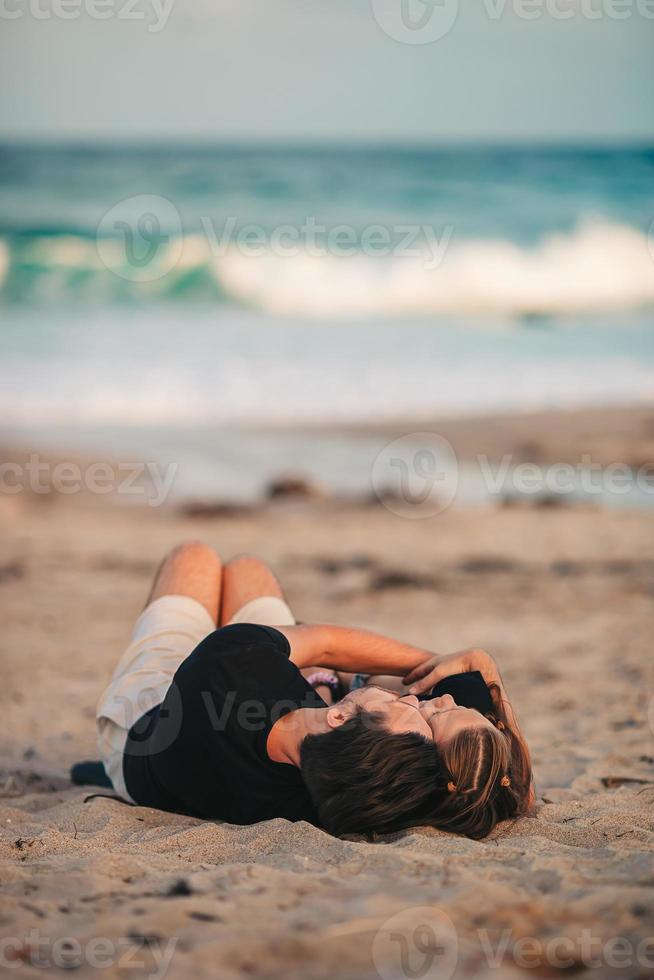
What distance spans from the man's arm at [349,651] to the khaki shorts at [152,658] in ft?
0.94

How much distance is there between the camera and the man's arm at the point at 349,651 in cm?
269

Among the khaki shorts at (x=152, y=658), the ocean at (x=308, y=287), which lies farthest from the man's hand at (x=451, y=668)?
the ocean at (x=308, y=287)

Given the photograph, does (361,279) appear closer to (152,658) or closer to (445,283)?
(445,283)

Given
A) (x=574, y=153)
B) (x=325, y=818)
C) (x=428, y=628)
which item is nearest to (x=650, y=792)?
(x=325, y=818)

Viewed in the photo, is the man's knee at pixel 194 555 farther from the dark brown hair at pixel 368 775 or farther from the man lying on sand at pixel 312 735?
the dark brown hair at pixel 368 775

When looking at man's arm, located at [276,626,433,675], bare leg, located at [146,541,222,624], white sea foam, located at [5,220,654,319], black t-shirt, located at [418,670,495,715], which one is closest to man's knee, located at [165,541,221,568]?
bare leg, located at [146,541,222,624]

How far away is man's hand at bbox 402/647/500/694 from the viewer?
8.74 feet

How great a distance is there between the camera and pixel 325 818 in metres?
2.36

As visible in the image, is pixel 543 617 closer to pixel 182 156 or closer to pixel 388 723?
pixel 388 723

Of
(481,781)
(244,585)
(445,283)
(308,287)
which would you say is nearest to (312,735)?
(481,781)

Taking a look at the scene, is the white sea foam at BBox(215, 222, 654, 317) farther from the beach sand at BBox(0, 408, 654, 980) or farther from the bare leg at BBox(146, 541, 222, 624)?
the bare leg at BBox(146, 541, 222, 624)

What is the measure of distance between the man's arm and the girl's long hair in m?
0.44

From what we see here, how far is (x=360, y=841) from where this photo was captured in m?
2.34

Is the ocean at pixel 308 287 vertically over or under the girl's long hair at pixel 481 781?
over
